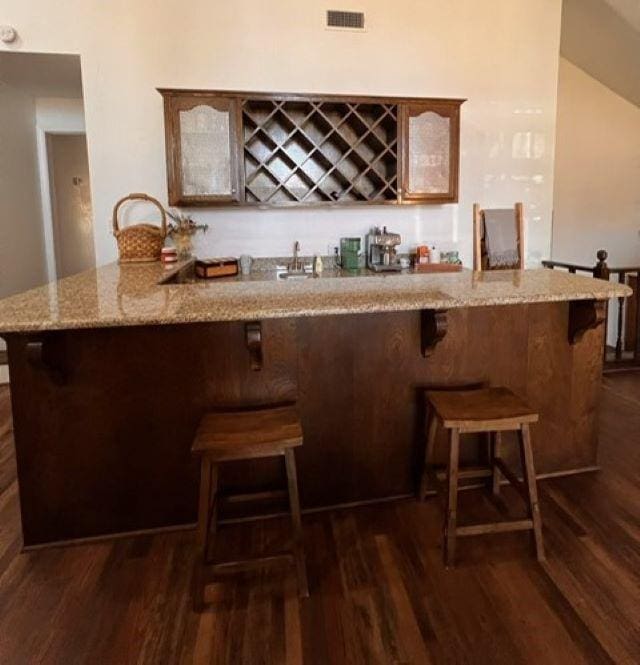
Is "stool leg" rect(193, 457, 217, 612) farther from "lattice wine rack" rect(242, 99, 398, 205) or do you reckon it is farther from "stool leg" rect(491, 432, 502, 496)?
"lattice wine rack" rect(242, 99, 398, 205)

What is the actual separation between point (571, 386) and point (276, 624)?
1.69 meters

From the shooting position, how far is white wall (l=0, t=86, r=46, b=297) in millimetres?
4441

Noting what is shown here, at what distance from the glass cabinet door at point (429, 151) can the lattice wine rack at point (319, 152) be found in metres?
0.08

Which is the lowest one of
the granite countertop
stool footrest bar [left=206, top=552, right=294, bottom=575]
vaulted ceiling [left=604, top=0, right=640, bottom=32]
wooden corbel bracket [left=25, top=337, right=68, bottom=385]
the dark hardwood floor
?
the dark hardwood floor

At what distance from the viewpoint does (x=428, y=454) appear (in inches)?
87.7

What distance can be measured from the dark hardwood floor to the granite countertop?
A: 918 millimetres

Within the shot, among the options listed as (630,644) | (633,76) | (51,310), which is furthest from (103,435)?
(633,76)

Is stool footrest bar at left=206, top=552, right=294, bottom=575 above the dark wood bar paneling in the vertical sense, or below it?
below

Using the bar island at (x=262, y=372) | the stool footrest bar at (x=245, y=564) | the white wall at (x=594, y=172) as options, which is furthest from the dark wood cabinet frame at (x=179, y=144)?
the white wall at (x=594, y=172)

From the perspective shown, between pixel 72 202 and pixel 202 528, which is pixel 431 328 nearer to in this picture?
pixel 202 528

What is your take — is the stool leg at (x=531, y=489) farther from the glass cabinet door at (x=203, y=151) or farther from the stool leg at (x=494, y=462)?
the glass cabinet door at (x=203, y=151)

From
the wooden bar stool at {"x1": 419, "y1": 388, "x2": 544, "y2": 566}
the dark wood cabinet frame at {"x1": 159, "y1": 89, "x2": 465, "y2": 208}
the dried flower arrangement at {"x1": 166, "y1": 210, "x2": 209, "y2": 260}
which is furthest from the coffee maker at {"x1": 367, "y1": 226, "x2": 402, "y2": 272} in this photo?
the wooden bar stool at {"x1": 419, "y1": 388, "x2": 544, "y2": 566}

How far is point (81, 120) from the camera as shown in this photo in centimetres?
489

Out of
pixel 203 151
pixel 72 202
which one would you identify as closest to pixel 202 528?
pixel 203 151
